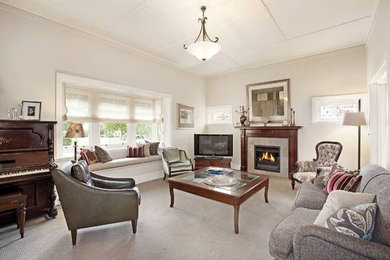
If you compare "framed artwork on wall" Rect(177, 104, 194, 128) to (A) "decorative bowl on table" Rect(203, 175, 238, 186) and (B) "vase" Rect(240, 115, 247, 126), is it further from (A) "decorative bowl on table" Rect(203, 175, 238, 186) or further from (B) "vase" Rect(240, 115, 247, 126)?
(A) "decorative bowl on table" Rect(203, 175, 238, 186)

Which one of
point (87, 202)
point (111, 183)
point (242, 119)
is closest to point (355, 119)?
point (242, 119)

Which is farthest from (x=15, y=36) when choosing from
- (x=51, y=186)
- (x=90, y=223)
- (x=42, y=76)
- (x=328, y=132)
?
(x=328, y=132)

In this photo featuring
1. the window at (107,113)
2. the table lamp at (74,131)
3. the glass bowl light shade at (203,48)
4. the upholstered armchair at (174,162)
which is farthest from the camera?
the upholstered armchair at (174,162)

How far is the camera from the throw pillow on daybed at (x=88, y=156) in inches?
144

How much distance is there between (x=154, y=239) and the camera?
7.25 ft

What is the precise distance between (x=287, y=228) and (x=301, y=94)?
4080 millimetres

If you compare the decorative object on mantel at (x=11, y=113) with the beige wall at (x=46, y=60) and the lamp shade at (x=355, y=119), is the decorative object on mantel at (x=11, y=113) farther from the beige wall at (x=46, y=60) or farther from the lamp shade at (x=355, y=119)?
the lamp shade at (x=355, y=119)

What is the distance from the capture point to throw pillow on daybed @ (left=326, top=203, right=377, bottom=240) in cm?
117

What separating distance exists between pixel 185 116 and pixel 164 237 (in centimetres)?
383

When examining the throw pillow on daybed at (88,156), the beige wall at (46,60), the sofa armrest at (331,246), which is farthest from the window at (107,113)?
the sofa armrest at (331,246)

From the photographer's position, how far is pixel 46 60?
3.06m

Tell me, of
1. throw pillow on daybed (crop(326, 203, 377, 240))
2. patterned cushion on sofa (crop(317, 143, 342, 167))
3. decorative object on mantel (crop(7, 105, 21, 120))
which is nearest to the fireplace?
patterned cushion on sofa (crop(317, 143, 342, 167))

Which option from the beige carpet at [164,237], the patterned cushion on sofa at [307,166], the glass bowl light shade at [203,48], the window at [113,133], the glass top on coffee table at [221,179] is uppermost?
the glass bowl light shade at [203,48]

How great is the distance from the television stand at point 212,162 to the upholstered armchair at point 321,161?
1.77 meters
